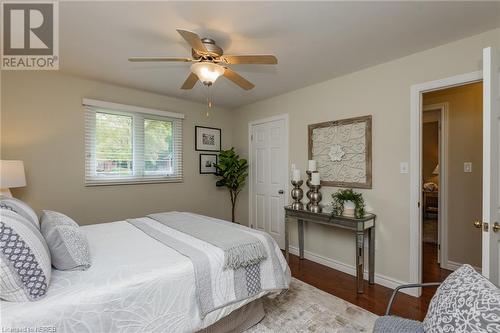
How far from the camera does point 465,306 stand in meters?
1.00

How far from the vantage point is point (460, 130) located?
3006 mm

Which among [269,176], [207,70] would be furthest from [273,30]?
[269,176]

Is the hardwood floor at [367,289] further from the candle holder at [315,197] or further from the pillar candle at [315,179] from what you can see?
the pillar candle at [315,179]

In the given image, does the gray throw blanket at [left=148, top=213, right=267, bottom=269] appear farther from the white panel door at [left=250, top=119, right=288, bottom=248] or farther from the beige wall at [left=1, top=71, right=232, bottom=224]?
the white panel door at [left=250, top=119, right=288, bottom=248]

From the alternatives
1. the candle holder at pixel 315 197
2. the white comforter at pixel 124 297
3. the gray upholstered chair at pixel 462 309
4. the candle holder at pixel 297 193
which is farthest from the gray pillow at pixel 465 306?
the candle holder at pixel 297 193

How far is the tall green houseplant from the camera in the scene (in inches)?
165

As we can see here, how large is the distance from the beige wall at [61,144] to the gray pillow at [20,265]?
1988mm

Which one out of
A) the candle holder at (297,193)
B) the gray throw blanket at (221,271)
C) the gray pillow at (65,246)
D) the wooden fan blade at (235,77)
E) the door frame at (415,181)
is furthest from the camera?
the candle holder at (297,193)

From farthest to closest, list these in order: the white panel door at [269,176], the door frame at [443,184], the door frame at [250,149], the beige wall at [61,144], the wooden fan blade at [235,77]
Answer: the white panel door at [269,176] < the door frame at [250,149] < the door frame at [443,184] < the beige wall at [61,144] < the wooden fan blade at [235,77]

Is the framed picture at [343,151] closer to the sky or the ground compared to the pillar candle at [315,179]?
closer to the sky

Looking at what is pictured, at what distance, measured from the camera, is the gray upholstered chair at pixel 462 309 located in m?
0.93

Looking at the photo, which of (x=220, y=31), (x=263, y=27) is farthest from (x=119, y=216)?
(x=263, y=27)

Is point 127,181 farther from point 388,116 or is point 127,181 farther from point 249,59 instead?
point 388,116

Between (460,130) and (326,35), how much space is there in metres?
2.26
